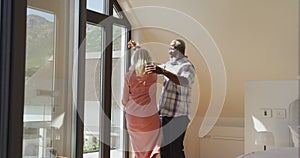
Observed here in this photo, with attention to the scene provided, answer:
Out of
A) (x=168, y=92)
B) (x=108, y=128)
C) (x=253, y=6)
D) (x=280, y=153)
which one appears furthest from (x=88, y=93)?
(x=280, y=153)

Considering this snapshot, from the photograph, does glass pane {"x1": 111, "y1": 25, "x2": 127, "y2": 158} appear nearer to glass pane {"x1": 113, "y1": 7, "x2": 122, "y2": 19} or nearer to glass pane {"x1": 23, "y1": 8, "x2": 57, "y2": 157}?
glass pane {"x1": 113, "y1": 7, "x2": 122, "y2": 19}

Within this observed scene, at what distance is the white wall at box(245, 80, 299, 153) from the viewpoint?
3.12m

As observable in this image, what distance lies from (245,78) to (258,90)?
0.75 metres

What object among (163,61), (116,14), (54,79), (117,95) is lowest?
(117,95)

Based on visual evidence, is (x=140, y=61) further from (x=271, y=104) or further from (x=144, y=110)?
(x=271, y=104)

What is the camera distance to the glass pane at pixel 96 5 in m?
3.45

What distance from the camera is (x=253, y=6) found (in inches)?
130

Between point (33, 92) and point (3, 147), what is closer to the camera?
point (3, 147)

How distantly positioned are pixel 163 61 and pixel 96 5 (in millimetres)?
1013

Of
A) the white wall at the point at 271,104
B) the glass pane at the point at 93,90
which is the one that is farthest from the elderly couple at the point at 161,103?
the white wall at the point at 271,104

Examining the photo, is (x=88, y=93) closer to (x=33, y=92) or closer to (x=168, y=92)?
(x=168, y=92)

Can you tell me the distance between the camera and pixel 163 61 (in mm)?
4012

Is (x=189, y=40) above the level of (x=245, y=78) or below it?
above

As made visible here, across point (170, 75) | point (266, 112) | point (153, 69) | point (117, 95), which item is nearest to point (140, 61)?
point (153, 69)
